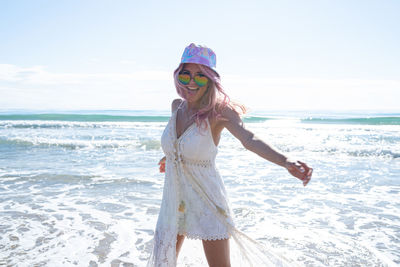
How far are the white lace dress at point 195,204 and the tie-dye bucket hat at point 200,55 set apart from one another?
17.2 inches

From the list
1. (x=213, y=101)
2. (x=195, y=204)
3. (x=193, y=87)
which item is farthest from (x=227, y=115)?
(x=195, y=204)

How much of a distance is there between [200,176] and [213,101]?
1.74 feet

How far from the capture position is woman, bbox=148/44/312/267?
2467mm

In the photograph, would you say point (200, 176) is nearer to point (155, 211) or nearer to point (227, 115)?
point (227, 115)

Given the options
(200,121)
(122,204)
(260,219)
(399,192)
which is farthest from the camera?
(399,192)

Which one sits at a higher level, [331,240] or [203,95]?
[203,95]

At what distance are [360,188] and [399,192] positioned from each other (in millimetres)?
753

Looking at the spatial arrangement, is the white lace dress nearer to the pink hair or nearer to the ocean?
the pink hair

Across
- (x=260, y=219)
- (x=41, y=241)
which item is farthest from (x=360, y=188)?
(x=41, y=241)

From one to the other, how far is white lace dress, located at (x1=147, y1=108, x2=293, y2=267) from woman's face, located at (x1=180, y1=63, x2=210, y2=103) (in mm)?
243

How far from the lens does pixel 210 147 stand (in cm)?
250

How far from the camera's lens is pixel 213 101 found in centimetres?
246

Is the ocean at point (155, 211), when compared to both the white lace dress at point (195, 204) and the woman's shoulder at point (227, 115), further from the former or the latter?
the white lace dress at point (195, 204)

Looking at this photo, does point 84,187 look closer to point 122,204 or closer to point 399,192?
point 122,204
